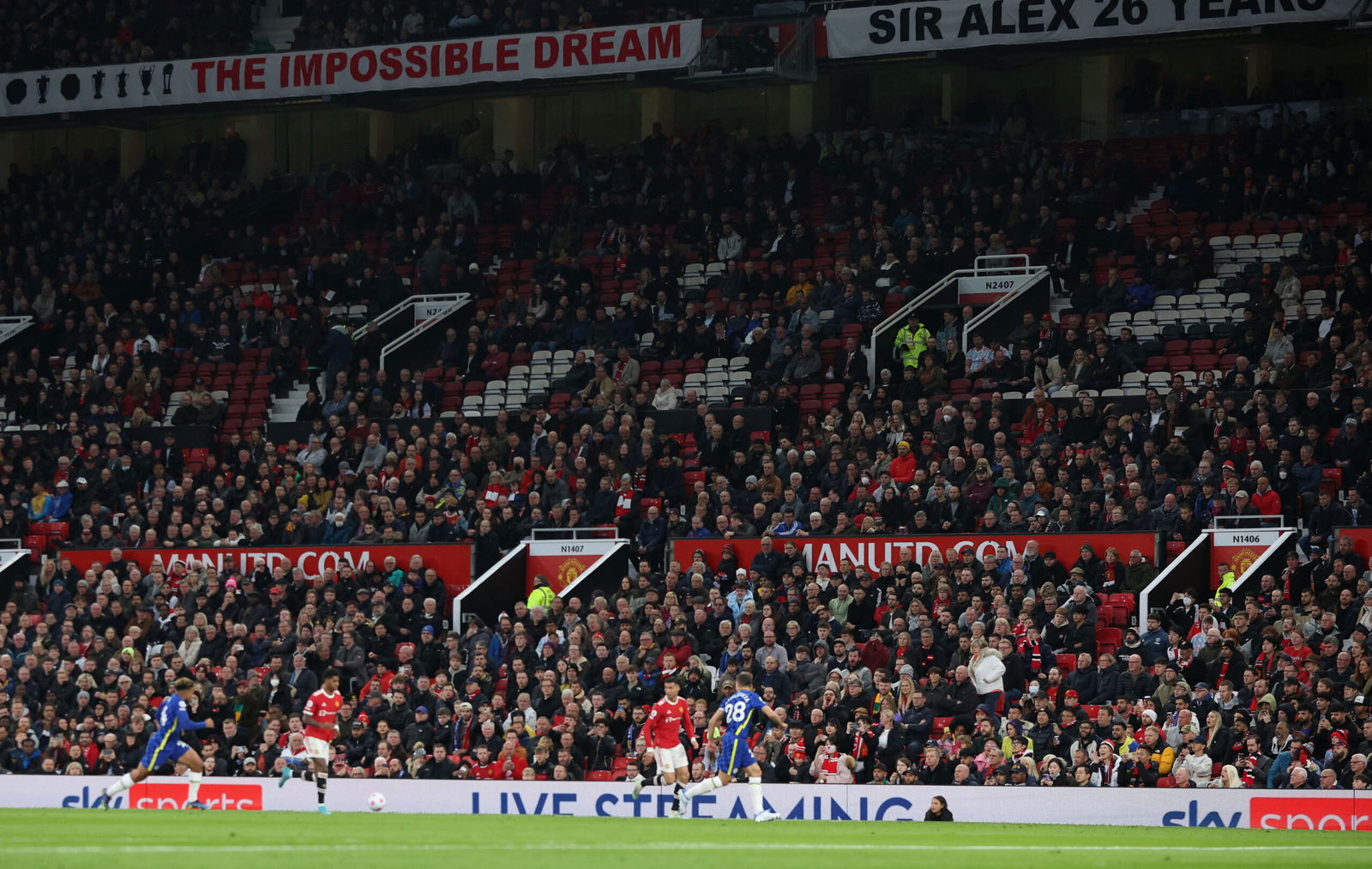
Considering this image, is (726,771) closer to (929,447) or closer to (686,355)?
(929,447)

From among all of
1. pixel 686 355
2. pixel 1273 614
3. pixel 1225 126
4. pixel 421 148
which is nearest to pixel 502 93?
pixel 421 148

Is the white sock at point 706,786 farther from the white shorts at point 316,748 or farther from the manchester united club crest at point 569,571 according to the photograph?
the manchester united club crest at point 569,571

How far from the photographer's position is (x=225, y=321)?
120 feet

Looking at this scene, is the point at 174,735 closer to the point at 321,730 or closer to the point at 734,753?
the point at 321,730

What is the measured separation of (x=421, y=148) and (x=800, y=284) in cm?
1135

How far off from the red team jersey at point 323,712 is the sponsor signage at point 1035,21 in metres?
16.3

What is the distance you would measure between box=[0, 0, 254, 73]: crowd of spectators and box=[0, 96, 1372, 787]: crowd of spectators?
11.0 ft

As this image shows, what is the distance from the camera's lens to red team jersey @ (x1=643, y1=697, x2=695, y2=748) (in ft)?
66.8

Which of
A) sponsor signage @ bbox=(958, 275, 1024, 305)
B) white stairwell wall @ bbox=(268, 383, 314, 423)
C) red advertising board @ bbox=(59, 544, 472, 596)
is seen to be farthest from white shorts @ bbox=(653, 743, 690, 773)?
white stairwell wall @ bbox=(268, 383, 314, 423)

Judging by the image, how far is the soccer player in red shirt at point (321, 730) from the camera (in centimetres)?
2155

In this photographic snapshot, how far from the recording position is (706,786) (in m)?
19.8

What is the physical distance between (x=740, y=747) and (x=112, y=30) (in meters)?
28.0

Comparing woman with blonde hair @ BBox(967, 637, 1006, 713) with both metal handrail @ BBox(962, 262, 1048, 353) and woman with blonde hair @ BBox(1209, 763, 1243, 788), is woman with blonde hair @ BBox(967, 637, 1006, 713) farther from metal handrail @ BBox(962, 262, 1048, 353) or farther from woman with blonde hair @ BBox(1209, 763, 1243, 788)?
metal handrail @ BBox(962, 262, 1048, 353)

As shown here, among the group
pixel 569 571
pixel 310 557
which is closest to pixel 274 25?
pixel 310 557
